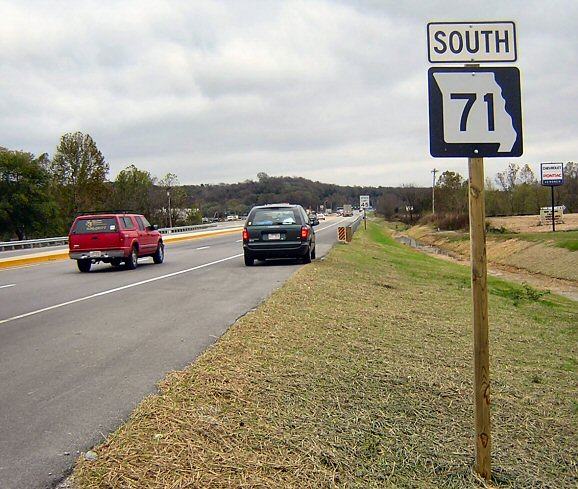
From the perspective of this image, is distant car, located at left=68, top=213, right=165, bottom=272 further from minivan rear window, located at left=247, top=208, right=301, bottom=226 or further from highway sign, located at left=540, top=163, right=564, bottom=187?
highway sign, located at left=540, top=163, right=564, bottom=187

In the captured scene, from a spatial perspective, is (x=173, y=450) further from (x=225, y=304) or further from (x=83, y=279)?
(x=83, y=279)

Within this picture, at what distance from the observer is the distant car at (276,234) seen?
60.8 feet

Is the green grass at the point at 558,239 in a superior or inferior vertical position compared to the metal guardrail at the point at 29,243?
inferior

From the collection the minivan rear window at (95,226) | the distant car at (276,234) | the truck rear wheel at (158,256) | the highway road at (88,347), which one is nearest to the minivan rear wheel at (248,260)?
the distant car at (276,234)

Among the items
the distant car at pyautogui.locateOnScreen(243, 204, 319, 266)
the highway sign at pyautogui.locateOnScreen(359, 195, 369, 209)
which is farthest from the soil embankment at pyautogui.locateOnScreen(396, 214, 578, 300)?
the distant car at pyautogui.locateOnScreen(243, 204, 319, 266)

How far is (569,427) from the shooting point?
5457 millimetres

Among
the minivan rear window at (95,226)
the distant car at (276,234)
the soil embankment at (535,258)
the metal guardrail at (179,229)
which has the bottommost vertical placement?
the soil embankment at (535,258)

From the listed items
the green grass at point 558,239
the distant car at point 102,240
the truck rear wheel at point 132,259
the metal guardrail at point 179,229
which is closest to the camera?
the distant car at point 102,240

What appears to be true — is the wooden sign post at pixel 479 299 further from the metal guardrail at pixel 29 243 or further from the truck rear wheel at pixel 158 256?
the metal guardrail at pixel 29 243

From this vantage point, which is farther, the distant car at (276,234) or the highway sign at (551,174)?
the highway sign at (551,174)

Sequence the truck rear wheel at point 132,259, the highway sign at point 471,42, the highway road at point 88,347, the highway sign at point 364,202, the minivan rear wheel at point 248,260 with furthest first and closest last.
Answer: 1. the highway sign at point 364,202
2. the truck rear wheel at point 132,259
3. the minivan rear wheel at point 248,260
4. the highway road at point 88,347
5. the highway sign at point 471,42

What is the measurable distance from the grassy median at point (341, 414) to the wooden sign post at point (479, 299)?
0.38 metres

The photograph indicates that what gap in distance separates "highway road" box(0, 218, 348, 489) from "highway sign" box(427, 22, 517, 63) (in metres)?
3.62

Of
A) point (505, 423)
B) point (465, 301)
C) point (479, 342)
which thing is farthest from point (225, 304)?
point (479, 342)
